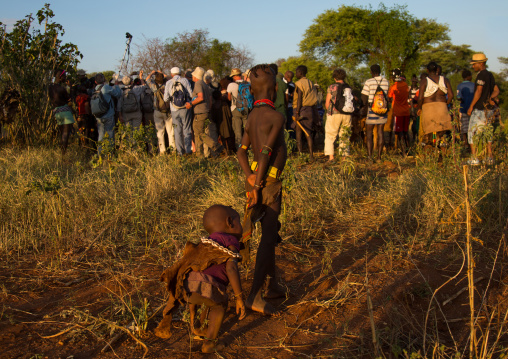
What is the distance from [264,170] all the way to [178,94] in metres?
6.05

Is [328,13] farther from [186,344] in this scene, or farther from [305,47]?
[186,344]

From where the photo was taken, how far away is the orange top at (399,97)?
9211 millimetres

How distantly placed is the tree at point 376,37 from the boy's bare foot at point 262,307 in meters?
28.2

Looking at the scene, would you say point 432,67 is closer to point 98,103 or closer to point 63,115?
point 98,103

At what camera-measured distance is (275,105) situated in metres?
9.26

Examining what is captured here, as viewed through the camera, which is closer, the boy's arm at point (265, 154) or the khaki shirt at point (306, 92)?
the boy's arm at point (265, 154)

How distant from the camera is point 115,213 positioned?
16.5 feet

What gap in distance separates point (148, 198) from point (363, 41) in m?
28.3

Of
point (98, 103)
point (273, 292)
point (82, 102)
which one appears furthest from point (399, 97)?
point (273, 292)

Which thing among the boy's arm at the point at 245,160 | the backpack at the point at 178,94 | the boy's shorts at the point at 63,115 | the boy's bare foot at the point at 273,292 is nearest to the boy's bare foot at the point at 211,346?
the boy's bare foot at the point at 273,292

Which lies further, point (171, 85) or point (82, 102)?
point (82, 102)

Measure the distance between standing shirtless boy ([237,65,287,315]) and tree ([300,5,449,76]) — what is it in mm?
27838

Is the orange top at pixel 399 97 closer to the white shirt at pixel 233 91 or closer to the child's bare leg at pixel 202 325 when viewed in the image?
the white shirt at pixel 233 91

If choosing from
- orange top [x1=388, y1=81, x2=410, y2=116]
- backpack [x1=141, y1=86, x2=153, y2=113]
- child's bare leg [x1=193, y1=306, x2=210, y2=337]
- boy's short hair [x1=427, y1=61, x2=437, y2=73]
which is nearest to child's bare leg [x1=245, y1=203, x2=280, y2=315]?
child's bare leg [x1=193, y1=306, x2=210, y2=337]
